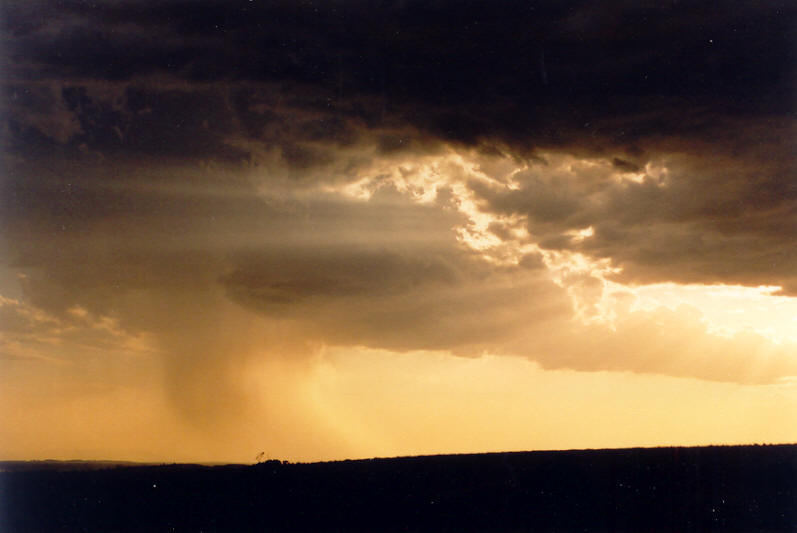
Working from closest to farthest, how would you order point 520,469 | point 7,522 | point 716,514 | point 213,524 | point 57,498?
1. point 716,514
2. point 213,524
3. point 7,522
4. point 520,469
5. point 57,498

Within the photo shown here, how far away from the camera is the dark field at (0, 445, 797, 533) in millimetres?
34031

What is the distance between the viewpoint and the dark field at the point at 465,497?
34031 millimetres

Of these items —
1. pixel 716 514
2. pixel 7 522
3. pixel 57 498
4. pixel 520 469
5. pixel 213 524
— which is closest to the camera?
pixel 716 514

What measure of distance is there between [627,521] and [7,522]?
34.5 meters

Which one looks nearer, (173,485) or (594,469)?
(594,469)

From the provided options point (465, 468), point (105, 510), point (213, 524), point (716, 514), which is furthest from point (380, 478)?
point (716, 514)

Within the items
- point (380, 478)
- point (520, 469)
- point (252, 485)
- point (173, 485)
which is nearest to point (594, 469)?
point (520, 469)

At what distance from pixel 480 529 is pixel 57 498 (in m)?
31.1

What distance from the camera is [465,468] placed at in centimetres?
4938

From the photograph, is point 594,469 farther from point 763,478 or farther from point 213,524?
point 213,524

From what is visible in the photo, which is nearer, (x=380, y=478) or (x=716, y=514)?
(x=716, y=514)

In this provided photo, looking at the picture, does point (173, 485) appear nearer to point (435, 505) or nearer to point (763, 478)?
point (435, 505)

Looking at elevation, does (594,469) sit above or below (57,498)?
above

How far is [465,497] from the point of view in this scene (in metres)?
39.3
